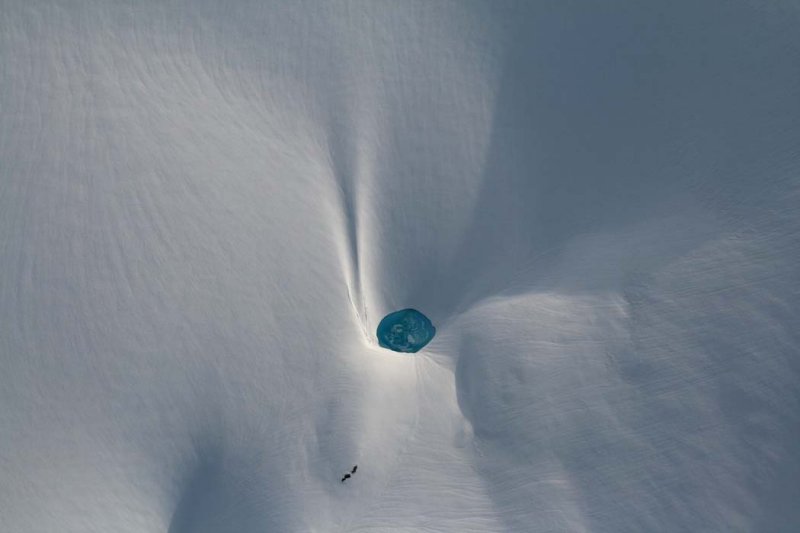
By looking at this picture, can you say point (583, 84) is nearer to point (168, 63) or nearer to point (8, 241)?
point (168, 63)

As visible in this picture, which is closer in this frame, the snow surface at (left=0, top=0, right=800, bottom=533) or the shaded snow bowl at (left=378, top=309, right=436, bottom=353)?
the snow surface at (left=0, top=0, right=800, bottom=533)

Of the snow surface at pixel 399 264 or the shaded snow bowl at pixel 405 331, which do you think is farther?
the shaded snow bowl at pixel 405 331

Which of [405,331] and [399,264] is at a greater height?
[399,264]

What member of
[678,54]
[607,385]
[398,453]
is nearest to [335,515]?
[398,453]

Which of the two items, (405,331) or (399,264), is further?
(405,331)
